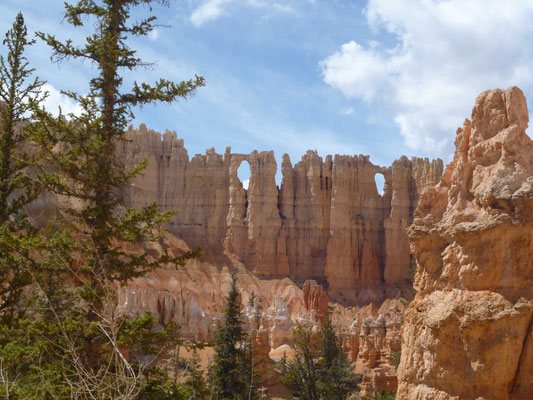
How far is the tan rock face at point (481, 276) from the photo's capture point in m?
8.48

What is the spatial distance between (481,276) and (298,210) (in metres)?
63.2

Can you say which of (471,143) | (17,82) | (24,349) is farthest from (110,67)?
(471,143)

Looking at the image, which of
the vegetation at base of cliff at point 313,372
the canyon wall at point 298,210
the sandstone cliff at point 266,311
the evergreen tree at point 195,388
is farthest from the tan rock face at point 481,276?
the canyon wall at point 298,210

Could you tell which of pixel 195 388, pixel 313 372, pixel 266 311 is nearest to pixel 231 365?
pixel 313 372

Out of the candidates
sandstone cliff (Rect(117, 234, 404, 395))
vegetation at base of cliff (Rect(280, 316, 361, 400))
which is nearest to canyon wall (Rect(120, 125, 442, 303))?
sandstone cliff (Rect(117, 234, 404, 395))

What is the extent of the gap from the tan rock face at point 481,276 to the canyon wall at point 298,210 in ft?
190

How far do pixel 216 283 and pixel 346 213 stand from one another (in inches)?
715

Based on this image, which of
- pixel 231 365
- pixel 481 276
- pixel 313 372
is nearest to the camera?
pixel 481 276

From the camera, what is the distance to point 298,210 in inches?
2835

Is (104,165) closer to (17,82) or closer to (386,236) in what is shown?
(17,82)

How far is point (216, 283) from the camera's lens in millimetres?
63750

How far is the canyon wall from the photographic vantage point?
2714 inches

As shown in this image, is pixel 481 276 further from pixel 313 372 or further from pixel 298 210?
pixel 298 210

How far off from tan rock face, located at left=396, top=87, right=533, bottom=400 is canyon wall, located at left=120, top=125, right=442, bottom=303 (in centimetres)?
5782
